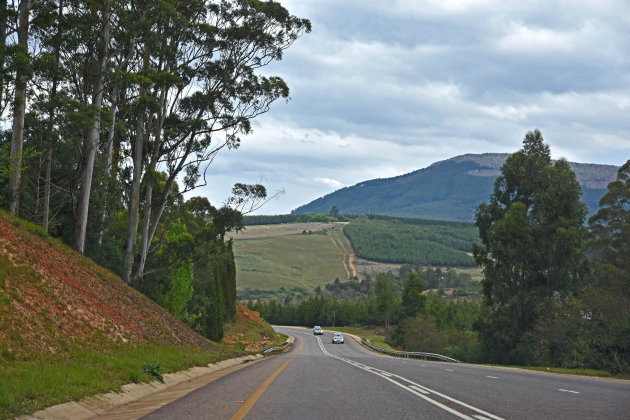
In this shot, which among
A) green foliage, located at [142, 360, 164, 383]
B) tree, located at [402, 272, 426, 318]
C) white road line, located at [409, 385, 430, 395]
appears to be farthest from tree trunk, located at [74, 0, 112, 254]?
tree, located at [402, 272, 426, 318]

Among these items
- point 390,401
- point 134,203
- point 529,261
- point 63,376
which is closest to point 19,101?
point 134,203

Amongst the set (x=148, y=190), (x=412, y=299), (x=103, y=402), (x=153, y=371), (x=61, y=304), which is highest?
(x=148, y=190)

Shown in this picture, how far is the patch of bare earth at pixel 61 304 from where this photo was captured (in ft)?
39.7

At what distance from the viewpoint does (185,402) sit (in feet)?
32.1

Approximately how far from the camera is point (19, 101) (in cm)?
2278

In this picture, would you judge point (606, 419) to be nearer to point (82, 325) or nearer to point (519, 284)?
point (82, 325)

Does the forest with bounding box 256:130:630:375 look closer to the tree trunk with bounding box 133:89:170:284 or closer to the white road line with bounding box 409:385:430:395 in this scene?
the white road line with bounding box 409:385:430:395

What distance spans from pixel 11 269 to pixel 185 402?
6.92 meters

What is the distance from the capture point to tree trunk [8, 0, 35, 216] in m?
22.5

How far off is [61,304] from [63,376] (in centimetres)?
572

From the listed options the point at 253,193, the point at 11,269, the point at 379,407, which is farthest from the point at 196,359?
the point at 253,193

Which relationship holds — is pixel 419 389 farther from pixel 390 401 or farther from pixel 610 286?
pixel 610 286

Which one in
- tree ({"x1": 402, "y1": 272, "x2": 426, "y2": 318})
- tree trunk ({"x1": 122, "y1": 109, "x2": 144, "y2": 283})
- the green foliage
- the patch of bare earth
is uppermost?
tree trunk ({"x1": 122, "y1": 109, "x2": 144, "y2": 283})

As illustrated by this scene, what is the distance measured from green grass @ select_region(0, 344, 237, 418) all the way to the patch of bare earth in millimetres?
602
